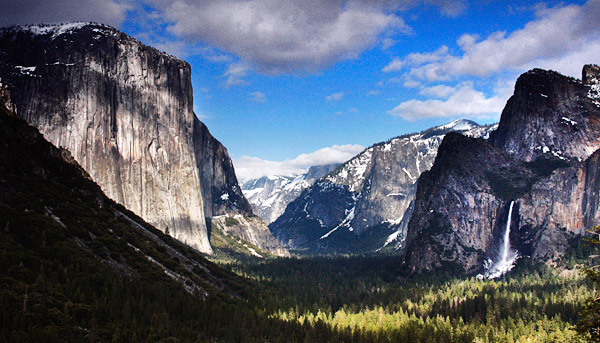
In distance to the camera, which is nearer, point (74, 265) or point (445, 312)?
point (74, 265)

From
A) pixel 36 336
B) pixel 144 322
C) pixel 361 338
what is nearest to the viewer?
pixel 36 336

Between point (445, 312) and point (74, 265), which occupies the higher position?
point (74, 265)

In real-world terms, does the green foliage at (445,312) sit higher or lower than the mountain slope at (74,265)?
lower

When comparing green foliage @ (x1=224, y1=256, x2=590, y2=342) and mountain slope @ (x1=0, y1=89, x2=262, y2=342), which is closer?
mountain slope @ (x1=0, y1=89, x2=262, y2=342)

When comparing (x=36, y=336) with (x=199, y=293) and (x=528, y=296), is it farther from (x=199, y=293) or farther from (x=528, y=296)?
(x=528, y=296)

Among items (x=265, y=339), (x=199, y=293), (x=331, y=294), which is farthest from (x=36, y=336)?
(x=331, y=294)

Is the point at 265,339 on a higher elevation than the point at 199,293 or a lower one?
lower

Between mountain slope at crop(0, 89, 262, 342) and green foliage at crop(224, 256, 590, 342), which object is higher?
mountain slope at crop(0, 89, 262, 342)

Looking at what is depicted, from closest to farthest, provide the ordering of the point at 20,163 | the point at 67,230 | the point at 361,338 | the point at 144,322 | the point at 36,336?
the point at 36,336 < the point at 144,322 < the point at 67,230 < the point at 20,163 < the point at 361,338

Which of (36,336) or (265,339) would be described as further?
(265,339)

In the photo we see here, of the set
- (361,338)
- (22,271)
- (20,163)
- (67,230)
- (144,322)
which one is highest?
(20,163)

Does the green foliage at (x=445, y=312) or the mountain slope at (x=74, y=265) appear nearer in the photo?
the mountain slope at (x=74, y=265)
